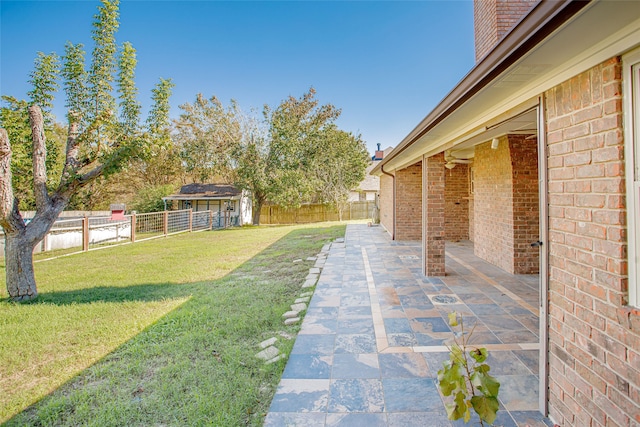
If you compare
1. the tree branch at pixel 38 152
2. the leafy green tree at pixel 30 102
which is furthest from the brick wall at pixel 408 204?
the leafy green tree at pixel 30 102

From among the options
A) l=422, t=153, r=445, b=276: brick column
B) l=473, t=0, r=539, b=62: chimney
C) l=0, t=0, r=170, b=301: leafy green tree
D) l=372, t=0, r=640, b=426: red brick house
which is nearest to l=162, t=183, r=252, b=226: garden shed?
l=0, t=0, r=170, b=301: leafy green tree

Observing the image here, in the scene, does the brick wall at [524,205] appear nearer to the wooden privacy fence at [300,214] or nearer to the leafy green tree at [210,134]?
the leafy green tree at [210,134]

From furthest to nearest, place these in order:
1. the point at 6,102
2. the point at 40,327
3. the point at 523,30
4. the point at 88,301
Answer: the point at 6,102
the point at 88,301
the point at 40,327
the point at 523,30

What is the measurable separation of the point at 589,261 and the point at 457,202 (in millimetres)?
8381

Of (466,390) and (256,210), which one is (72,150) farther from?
(256,210)

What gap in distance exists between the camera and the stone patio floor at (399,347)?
223 cm

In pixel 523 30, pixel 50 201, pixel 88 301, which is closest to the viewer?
pixel 523 30

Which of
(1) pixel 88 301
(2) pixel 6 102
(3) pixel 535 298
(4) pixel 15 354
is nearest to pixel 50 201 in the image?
(1) pixel 88 301

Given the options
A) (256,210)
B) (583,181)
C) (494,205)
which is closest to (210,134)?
(256,210)

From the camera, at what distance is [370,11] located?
416 inches

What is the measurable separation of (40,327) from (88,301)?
1069 millimetres

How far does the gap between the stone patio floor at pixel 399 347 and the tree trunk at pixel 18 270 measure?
16.8 ft

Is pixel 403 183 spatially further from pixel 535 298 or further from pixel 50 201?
pixel 50 201

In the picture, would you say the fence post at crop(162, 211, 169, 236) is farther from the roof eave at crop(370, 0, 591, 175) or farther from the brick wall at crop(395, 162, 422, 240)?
the roof eave at crop(370, 0, 591, 175)
